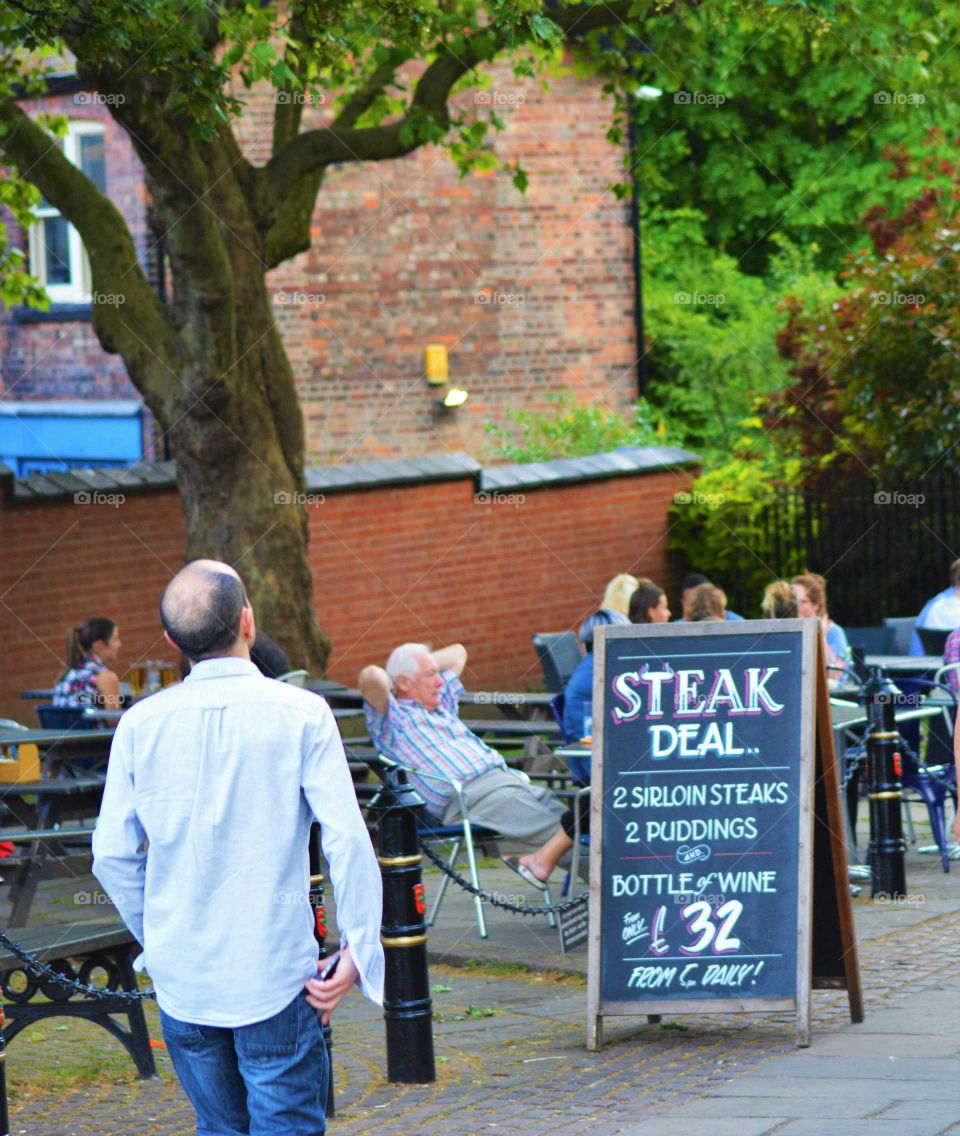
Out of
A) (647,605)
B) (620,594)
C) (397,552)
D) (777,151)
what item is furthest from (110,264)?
(777,151)

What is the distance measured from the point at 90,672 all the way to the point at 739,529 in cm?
934

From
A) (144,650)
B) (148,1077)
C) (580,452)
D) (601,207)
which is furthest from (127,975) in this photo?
(601,207)

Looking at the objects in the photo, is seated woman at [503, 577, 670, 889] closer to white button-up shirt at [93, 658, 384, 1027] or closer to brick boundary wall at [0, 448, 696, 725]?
white button-up shirt at [93, 658, 384, 1027]

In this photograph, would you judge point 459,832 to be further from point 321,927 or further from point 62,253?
Answer: point 62,253

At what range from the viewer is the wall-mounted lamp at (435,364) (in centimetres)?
2117

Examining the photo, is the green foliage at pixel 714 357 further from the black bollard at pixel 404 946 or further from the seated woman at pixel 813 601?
the black bollard at pixel 404 946

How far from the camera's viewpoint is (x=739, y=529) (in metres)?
19.1

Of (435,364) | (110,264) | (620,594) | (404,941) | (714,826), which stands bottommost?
(404,941)

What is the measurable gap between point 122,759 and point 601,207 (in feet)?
63.7

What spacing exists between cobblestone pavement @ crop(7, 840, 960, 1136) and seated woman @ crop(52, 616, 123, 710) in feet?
12.5

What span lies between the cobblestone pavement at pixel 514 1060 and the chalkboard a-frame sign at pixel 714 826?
0.24 metres

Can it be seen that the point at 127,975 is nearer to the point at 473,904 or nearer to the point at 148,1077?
the point at 148,1077

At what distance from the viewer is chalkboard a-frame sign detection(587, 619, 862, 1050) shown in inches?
251

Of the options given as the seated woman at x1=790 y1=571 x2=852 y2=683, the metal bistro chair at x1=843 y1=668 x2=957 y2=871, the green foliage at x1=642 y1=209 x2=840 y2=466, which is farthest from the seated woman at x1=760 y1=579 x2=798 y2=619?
the green foliage at x1=642 y1=209 x2=840 y2=466
